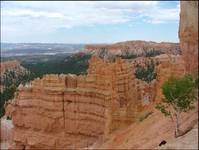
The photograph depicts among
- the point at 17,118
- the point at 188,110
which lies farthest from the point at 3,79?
the point at 188,110

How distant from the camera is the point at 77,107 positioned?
33.4m

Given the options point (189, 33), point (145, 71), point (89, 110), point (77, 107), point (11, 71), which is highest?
point (189, 33)

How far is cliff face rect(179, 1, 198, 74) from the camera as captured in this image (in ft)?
71.6

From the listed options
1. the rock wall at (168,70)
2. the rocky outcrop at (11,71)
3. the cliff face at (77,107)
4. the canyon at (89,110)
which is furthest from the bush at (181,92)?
the rocky outcrop at (11,71)

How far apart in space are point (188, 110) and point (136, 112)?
29.2 feet

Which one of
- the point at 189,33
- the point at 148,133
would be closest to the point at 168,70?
the point at 148,133

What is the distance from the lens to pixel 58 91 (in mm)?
34188

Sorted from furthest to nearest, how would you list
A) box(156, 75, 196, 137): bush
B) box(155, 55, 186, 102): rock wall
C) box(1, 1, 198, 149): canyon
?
box(1, 1, 198, 149): canyon < box(155, 55, 186, 102): rock wall < box(156, 75, 196, 137): bush

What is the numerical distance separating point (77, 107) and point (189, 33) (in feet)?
42.0

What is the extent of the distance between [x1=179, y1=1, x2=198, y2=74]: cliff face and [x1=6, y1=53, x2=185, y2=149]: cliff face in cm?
756

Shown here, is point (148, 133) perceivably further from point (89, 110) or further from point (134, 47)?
point (134, 47)

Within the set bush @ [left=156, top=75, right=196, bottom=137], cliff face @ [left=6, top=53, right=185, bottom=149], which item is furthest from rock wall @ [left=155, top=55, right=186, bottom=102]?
bush @ [left=156, top=75, right=196, bottom=137]

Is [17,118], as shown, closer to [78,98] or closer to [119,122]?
[78,98]

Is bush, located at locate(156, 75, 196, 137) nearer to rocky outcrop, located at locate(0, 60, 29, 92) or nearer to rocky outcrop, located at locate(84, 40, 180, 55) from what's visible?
rocky outcrop, located at locate(0, 60, 29, 92)
